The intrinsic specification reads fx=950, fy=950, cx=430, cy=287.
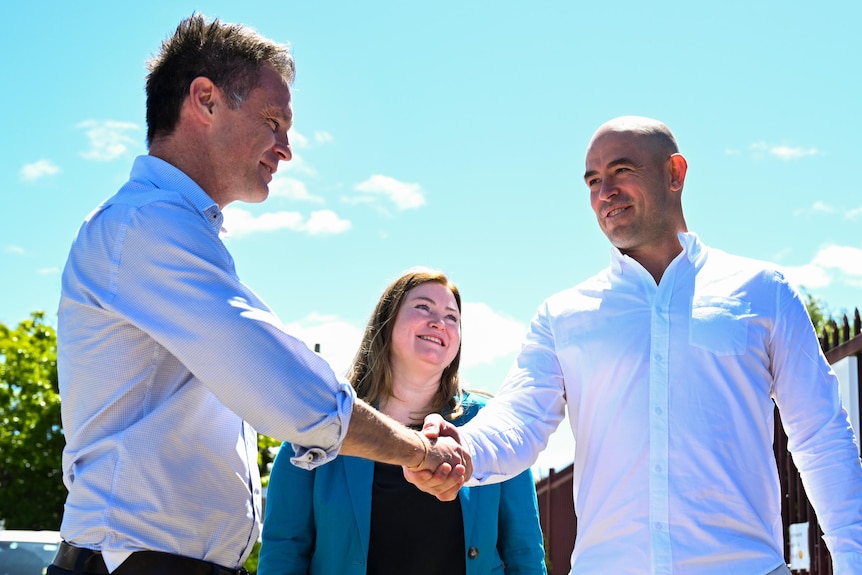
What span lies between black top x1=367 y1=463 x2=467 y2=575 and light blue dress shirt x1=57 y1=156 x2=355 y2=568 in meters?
1.52

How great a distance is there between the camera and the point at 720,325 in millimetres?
3314

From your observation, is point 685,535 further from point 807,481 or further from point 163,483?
point 163,483

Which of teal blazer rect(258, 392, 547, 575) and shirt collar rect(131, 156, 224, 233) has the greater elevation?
shirt collar rect(131, 156, 224, 233)

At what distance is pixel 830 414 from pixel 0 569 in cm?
788

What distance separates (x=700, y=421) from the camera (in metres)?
3.20

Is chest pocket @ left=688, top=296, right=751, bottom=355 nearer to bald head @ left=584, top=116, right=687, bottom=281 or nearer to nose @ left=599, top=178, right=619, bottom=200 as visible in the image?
bald head @ left=584, top=116, right=687, bottom=281

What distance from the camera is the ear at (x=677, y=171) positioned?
3.75 metres

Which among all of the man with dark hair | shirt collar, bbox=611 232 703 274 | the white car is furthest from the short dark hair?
the white car

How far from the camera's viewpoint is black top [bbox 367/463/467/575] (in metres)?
4.08

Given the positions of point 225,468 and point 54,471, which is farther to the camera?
point 54,471

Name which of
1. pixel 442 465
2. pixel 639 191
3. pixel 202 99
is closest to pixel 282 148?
pixel 202 99

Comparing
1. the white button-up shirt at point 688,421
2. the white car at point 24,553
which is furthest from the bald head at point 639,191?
the white car at point 24,553

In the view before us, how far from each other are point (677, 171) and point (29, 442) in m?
18.2

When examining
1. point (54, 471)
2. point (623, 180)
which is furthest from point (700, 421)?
point (54, 471)
